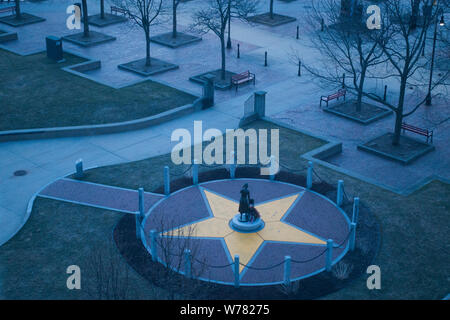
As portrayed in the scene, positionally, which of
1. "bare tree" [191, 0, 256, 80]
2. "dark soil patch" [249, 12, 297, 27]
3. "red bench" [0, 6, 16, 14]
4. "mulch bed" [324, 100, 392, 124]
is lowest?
"mulch bed" [324, 100, 392, 124]

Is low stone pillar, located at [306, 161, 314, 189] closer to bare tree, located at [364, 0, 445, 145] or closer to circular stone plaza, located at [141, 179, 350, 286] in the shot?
circular stone plaza, located at [141, 179, 350, 286]

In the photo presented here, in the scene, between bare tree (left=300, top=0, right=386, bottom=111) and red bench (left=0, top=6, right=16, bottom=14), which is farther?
red bench (left=0, top=6, right=16, bottom=14)

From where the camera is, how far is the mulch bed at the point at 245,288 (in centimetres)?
1825

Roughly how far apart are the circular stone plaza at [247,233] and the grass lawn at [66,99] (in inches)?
349

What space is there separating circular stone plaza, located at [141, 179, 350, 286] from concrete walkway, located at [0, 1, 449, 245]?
4.82m

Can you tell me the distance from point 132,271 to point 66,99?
1598cm

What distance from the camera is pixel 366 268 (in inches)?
766

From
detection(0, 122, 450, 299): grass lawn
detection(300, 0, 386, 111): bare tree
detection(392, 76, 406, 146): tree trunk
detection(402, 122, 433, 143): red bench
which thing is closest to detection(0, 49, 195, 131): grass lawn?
detection(0, 122, 450, 299): grass lawn

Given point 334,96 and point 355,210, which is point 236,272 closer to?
point 355,210

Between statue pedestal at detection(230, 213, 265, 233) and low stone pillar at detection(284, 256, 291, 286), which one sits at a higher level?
low stone pillar at detection(284, 256, 291, 286)

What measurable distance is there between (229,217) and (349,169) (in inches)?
278

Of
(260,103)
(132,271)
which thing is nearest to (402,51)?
(260,103)

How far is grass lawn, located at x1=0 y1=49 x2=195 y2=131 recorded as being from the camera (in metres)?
30.5
